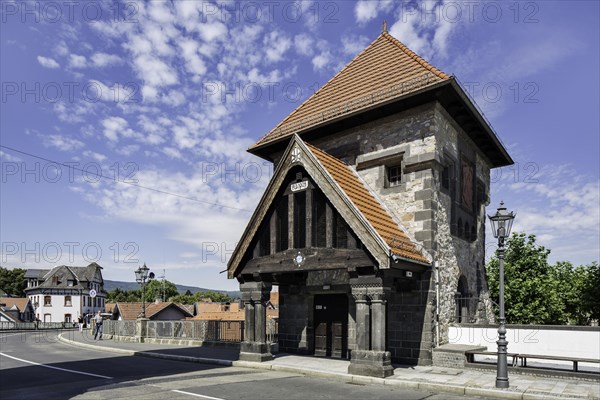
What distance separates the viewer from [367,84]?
17.4 meters

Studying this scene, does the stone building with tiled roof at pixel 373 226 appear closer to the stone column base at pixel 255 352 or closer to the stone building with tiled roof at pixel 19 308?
the stone column base at pixel 255 352

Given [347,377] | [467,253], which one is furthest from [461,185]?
[347,377]

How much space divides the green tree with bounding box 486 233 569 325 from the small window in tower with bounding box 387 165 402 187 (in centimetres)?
1999

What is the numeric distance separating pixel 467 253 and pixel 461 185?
2.67m

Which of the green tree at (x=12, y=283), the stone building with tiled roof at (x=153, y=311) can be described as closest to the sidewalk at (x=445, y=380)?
the stone building with tiled roof at (x=153, y=311)

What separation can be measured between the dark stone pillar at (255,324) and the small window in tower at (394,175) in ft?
18.2

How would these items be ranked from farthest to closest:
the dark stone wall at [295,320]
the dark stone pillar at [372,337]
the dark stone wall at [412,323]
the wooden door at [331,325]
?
the dark stone wall at [295,320], the wooden door at [331,325], the dark stone wall at [412,323], the dark stone pillar at [372,337]

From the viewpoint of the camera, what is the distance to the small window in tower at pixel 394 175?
16.0 meters

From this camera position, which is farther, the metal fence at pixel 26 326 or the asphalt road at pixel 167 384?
the metal fence at pixel 26 326

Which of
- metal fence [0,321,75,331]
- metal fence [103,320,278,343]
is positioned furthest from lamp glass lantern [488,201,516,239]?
metal fence [0,321,75,331]

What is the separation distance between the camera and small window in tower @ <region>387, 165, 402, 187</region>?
16016 millimetres

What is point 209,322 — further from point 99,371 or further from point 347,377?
point 347,377

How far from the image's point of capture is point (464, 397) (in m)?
9.84

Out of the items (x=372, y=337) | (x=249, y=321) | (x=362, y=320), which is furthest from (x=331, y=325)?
(x=372, y=337)
